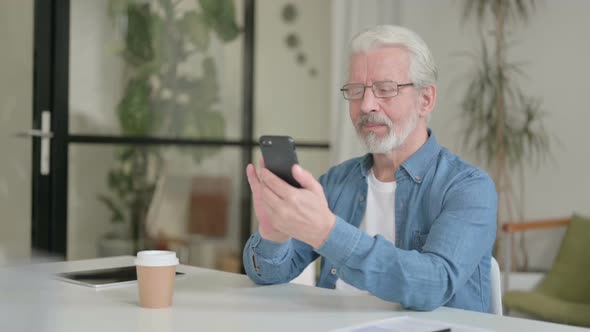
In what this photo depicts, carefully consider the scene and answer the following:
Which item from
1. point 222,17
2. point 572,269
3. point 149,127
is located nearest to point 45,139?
point 149,127

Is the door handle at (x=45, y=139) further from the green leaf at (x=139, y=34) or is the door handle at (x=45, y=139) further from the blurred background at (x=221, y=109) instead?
the green leaf at (x=139, y=34)

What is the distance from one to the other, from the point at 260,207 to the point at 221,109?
3032mm

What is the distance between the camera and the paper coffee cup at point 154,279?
124 cm

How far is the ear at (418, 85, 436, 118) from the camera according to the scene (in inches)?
70.6

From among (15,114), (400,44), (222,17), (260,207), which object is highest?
(222,17)

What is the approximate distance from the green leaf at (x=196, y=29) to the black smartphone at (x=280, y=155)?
9.72 feet

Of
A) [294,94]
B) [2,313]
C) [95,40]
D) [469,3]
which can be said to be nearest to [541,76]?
[469,3]

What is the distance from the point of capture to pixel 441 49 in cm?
463

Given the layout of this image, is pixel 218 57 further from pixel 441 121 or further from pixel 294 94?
pixel 441 121

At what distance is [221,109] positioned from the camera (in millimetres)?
4262

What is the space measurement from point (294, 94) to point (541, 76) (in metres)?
1.47

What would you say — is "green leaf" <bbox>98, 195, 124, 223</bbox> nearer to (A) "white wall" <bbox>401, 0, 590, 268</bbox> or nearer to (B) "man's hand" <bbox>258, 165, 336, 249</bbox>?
(A) "white wall" <bbox>401, 0, 590, 268</bbox>

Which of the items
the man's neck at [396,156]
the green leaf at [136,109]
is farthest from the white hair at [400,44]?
the green leaf at [136,109]

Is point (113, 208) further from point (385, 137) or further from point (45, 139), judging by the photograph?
point (385, 137)
